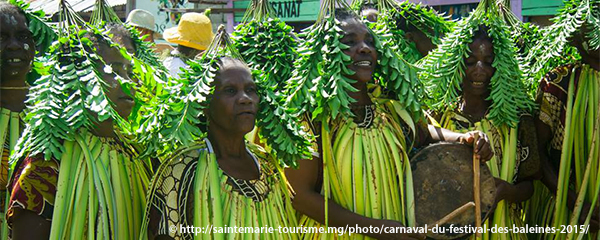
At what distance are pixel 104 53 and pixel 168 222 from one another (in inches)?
38.2

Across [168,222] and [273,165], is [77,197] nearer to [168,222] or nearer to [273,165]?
[168,222]

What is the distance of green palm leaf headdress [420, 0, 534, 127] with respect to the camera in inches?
156

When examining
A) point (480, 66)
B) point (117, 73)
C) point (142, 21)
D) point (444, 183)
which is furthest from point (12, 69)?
point (142, 21)

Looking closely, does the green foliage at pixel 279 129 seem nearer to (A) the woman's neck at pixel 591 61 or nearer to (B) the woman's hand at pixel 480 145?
(B) the woman's hand at pixel 480 145

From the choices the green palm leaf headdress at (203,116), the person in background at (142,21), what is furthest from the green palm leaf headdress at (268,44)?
the person in background at (142,21)

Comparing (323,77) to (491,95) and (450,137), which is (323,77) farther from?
(491,95)

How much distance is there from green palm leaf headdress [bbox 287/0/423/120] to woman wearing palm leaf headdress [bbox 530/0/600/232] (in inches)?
42.4

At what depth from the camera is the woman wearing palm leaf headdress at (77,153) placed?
9.55ft

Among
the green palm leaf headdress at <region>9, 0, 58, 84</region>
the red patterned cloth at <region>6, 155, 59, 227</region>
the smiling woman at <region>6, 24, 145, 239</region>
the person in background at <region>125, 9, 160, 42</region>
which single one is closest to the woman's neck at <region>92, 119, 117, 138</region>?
the smiling woman at <region>6, 24, 145, 239</region>

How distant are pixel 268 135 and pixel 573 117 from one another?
194cm

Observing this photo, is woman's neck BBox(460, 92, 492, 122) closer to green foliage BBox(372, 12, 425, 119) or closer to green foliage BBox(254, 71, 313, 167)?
green foliage BBox(372, 12, 425, 119)

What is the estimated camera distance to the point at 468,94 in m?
4.12

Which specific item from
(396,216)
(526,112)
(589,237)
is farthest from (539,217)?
(396,216)

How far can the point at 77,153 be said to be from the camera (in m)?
3.10
